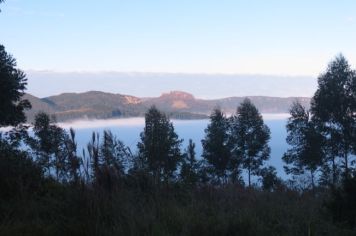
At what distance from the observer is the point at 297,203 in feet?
24.9

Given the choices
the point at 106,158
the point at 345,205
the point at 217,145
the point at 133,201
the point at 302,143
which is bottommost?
the point at 217,145

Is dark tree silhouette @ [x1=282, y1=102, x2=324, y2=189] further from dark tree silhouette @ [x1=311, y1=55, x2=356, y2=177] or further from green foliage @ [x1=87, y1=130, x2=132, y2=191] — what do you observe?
green foliage @ [x1=87, y1=130, x2=132, y2=191]

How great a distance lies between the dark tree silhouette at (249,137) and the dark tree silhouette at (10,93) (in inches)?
1084

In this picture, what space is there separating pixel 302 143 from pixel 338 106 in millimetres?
4066

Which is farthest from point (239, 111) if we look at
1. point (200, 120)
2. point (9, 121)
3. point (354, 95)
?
point (200, 120)

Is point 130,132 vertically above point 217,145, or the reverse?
point 130,132

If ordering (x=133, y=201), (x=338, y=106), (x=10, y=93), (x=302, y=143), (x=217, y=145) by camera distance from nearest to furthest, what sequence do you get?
(x=133, y=201) → (x=10, y=93) → (x=338, y=106) → (x=302, y=143) → (x=217, y=145)

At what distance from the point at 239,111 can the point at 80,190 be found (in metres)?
43.7

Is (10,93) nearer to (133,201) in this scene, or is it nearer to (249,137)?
(133,201)

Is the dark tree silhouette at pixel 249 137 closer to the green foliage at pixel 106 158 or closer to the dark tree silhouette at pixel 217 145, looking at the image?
the dark tree silhouette at pixel 217 145

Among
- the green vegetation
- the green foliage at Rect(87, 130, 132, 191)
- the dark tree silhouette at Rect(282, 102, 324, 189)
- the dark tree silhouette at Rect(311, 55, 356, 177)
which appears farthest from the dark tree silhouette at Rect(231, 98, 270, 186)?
the green foliage at Rect(87, 130, 132, 191)

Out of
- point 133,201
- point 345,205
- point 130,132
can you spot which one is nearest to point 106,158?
point 133,201

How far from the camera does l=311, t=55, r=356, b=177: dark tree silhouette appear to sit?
38812mm

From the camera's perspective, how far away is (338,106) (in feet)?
128
